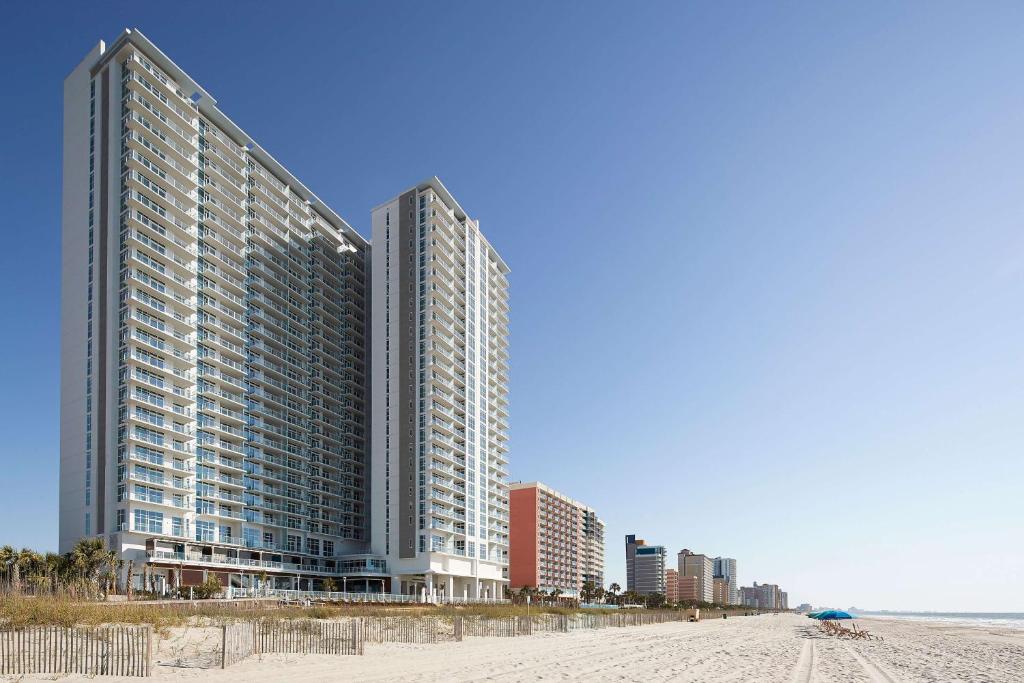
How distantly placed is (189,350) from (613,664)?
68016mm

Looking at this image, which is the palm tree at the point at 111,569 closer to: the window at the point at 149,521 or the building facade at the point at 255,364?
the building facade at the point at 255,364

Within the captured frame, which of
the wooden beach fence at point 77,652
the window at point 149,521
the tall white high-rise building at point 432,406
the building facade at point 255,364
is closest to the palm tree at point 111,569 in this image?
the building facade at point 255,364

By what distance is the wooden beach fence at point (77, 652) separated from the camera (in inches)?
854

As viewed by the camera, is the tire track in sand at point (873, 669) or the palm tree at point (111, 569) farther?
the palm tree at point (111, 569)

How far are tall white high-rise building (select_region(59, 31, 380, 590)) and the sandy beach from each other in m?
49.5

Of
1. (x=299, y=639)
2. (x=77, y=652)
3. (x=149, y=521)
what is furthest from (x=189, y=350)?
(x=77, y=652)

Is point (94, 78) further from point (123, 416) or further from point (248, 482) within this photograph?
point (248, 482)

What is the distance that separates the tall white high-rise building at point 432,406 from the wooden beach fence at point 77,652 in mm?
75850

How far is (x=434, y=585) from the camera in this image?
329ft

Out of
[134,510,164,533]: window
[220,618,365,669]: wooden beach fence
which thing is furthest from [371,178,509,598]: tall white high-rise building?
[220,618,365,669]: wooden beach fence

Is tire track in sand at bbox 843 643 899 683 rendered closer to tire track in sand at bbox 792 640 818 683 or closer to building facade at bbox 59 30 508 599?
tire track in sand at bbox 792 640 818 683

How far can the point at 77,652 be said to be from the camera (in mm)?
22250

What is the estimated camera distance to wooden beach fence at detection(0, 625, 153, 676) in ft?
71.2

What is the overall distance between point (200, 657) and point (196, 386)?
63.9 meters
